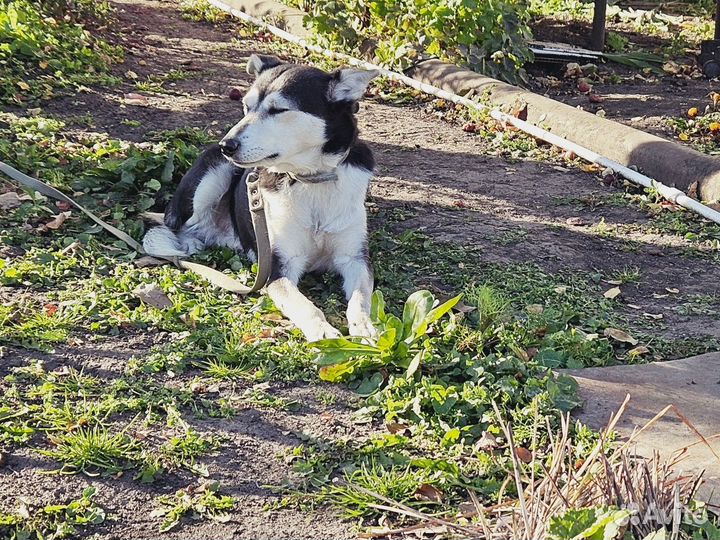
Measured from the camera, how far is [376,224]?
541cm

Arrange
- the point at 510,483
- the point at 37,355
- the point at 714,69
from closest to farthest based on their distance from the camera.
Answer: the point at 510,483 → the point at 37,355 → the point at 714,69

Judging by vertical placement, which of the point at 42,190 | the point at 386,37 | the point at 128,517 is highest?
the point at 386,37

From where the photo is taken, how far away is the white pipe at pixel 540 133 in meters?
5.69

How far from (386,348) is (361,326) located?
0.50 m

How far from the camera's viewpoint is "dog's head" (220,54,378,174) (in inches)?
172

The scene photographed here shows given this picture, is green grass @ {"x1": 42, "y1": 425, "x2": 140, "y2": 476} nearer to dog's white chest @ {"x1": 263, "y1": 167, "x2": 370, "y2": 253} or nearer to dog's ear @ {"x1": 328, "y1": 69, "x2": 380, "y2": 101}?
dog's white chest @ {"x1": 263, "y1": 167, "x2": 370, "y2": 253}

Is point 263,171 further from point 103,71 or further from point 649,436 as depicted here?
point 103,71

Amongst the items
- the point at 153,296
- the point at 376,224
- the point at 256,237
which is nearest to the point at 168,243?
the point at 256,237

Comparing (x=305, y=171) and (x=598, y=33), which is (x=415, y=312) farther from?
(x=598, y=33)

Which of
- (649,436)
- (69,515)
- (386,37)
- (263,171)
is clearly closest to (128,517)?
(69,515)

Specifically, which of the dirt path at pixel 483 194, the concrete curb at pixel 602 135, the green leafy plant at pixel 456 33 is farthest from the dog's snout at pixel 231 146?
the green leafy plant at pixel 456 33

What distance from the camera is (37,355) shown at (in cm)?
370

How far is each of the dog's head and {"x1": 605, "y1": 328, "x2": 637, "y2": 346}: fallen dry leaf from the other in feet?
5.19

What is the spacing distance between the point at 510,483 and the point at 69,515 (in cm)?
Result: 134
